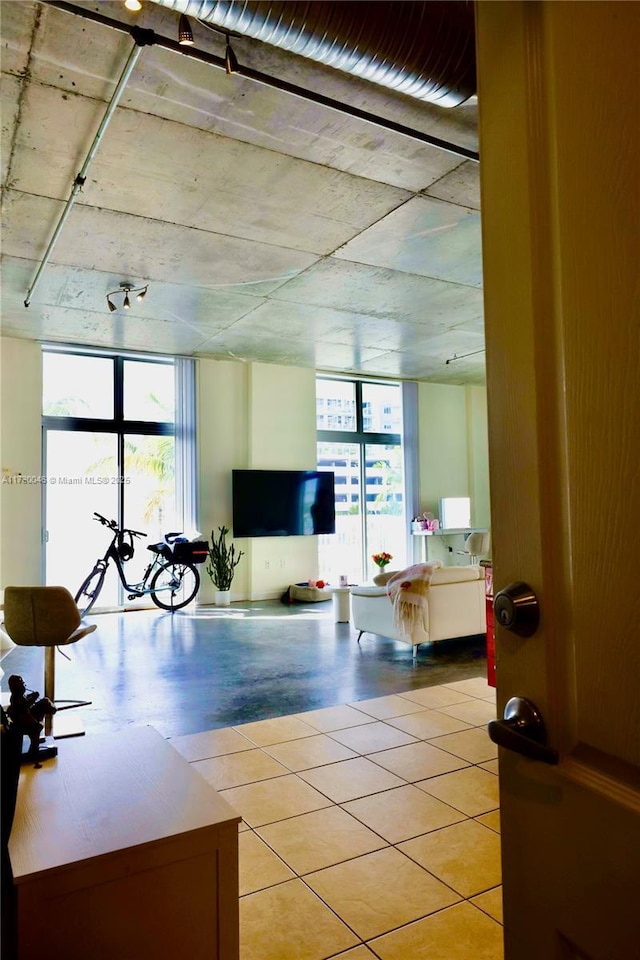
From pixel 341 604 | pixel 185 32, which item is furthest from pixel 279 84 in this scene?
pixel 341 604

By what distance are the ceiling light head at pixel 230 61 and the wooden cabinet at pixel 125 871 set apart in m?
2.89

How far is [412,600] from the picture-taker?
5.61 m

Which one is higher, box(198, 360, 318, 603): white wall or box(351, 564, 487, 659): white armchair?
box(198, 360, 318, 603): white wall

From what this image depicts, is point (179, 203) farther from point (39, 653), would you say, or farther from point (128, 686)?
point (39, 653)

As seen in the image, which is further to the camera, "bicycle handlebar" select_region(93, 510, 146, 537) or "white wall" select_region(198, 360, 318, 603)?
"white wall" select_region(198, 360, 318, 603)

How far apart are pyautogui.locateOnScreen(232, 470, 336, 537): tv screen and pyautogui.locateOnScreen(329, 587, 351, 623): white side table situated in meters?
1.90

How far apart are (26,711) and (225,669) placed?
363 centimetres

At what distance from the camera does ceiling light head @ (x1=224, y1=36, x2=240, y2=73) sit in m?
2.79

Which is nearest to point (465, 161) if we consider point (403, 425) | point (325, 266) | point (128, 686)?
point (325, 266)

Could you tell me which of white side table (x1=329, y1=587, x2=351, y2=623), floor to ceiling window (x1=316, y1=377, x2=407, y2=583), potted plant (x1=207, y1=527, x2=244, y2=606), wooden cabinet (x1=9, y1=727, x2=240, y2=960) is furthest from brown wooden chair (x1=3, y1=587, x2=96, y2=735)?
floor to ceiling window (x1=316, y1=377, x2=407, y2=583)

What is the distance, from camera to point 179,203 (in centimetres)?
438

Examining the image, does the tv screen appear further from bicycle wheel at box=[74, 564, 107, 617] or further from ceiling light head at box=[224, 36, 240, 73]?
ceiling light head at box=[224, 36, 240, 73]

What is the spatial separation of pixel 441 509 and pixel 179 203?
731cm

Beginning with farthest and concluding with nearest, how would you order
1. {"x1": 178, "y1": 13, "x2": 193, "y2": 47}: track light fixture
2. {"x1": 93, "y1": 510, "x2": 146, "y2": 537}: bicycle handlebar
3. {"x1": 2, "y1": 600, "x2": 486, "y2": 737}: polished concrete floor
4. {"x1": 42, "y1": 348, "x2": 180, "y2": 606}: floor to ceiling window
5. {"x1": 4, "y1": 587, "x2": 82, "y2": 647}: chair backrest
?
{"x1": 42, "y1": 348, "x2": 180, "y2": 606}: floor to ceiling window < {"x1": 93, "y1": 510, "x2": 146, "y2": 537}: bicycle handlebar < {"x1": 2, "y1": 600, "x2": 486, "y2": 737}: polished concrete floor < {"x1": 4, "y1": 587, "x2": 82, "y2": 647}: chair backrest < {"x1": 178, "y1": 13, "x2": 193, "y2": 47}: track light fixture
